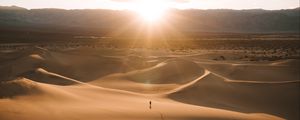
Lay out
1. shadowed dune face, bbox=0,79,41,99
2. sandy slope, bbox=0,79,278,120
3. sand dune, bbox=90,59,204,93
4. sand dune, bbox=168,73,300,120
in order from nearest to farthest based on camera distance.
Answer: sandy slope, bbox=0,79,278,120, shadowed dune face, bbox=0,79,41,99, sand dune, bbox=168,73,300,120, sand dune, bbox=90,59,204,93

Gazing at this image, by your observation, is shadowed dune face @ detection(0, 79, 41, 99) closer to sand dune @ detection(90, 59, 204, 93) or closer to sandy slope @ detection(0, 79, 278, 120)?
sandy slope @ detection(0, 79, 278, 120)

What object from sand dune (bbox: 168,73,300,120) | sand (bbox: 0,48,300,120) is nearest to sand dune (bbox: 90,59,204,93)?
sand (bbox: 0,48,300,120)

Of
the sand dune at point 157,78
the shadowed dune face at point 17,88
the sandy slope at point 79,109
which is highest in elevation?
the sand dune at point 157,78

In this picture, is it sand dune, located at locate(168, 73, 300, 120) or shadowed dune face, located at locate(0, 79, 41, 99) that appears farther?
sand dune, located at locate(168, 73, 300, 120)

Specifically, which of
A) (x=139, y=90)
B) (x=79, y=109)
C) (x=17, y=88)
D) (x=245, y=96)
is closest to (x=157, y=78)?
(x=139, y=90)

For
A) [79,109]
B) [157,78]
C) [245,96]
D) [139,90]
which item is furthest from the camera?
[157,78]

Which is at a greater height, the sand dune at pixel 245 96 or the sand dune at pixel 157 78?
the sand dune at pixel 157 78

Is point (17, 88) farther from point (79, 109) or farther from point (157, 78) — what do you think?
point (157, 78)

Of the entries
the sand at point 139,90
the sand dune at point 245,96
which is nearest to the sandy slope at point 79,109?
the sand at point 139,90

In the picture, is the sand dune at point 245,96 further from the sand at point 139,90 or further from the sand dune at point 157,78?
the sand dune at point 157,78
